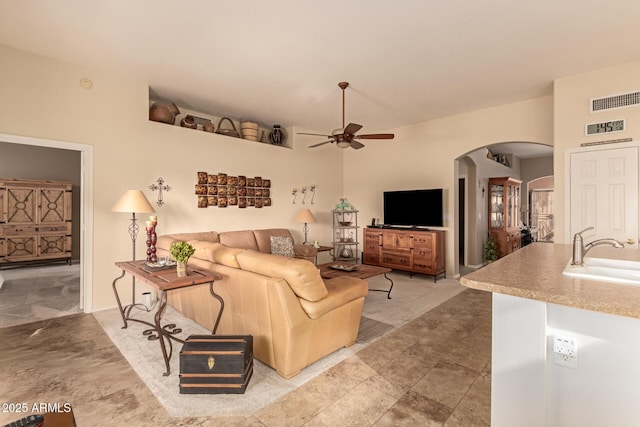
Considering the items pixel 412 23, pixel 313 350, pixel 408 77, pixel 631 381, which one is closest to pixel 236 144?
pixel 408 77

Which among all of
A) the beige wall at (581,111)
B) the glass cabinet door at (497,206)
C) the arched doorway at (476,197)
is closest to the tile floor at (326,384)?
the beige wall at (581,111)

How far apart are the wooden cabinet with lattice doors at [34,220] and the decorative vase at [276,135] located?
16.5 feet

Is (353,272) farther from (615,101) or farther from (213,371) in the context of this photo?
(615,101)

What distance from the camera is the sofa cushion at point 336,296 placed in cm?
229

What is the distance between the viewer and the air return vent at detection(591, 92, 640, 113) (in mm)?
3551

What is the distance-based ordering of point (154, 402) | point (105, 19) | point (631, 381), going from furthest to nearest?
point (105, 19)
point (154, 402)
point (631, 381)

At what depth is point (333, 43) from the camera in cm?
310

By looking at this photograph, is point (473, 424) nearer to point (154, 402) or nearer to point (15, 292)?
point (154, 402)

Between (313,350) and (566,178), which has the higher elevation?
(566,178)

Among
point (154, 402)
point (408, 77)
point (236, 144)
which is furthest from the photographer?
point (236, 144)

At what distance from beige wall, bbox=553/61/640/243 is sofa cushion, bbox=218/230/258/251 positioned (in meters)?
4.56

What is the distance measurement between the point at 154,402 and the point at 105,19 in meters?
3.24

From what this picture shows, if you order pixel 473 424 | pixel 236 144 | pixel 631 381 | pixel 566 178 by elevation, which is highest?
pixel 236 144

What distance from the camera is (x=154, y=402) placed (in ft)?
6.60
